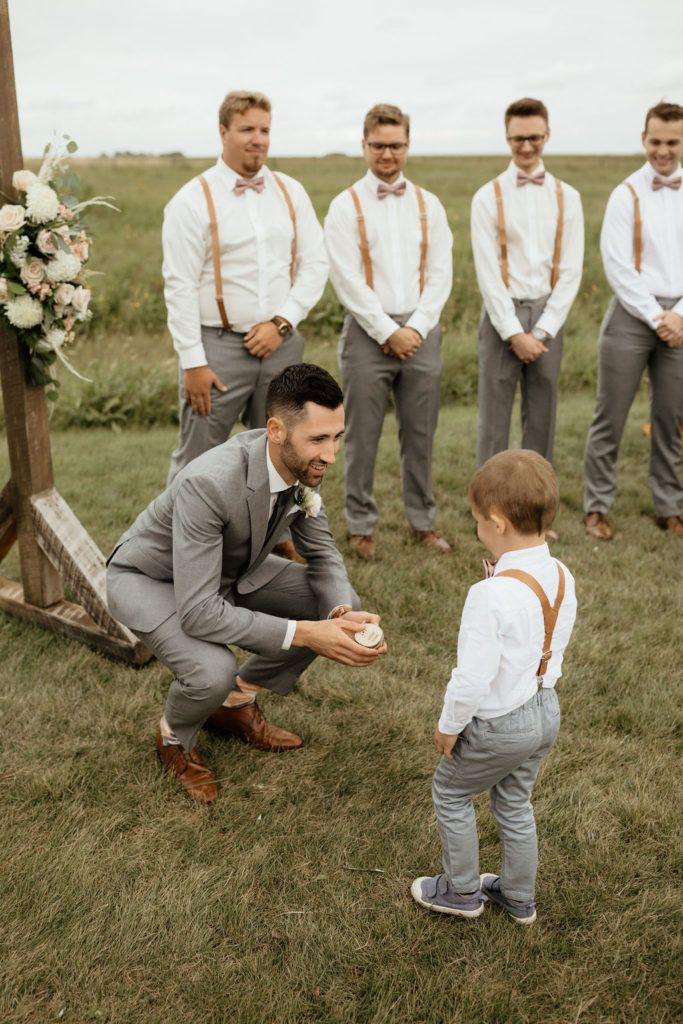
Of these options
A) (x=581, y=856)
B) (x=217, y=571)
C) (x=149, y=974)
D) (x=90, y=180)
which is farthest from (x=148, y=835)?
(x=90, y=180)

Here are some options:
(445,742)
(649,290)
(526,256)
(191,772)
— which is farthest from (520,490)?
(649,290)

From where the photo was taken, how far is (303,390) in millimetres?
3324

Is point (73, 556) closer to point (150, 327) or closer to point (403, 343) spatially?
point (403, 343)

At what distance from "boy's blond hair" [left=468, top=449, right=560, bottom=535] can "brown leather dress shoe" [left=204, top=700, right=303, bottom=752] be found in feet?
5.97

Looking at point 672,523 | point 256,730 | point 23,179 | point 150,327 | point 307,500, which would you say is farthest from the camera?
point 150,327

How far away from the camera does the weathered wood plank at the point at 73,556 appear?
4.75 metres

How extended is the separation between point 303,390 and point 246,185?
2.63 meters

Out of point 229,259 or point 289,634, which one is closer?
point 289,634

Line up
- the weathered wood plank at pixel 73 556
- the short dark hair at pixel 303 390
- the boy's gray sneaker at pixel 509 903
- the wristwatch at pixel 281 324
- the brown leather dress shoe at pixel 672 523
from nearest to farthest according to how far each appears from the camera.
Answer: the boy's gray sneaker at pixel 509 903
the short dark hair at pixel 303 390
the weathered wood plank at pixel 73 556
the wristwatch at pixel 281 324
the brown leather dress shoe at pixel 672 523

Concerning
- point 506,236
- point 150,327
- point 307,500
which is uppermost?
point 506,236

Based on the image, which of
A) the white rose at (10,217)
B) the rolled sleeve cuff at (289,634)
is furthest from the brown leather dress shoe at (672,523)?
the white rose at (10,217)

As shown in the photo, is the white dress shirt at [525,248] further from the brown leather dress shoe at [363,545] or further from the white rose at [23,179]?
the white rose at [23,179]

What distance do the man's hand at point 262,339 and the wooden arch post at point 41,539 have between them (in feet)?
4.31

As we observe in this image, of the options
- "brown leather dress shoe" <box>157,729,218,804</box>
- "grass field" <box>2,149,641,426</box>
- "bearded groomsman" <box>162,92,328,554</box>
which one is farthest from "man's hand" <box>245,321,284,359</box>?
"brown leather dress shoe" <box>157,729,218,804</box>
